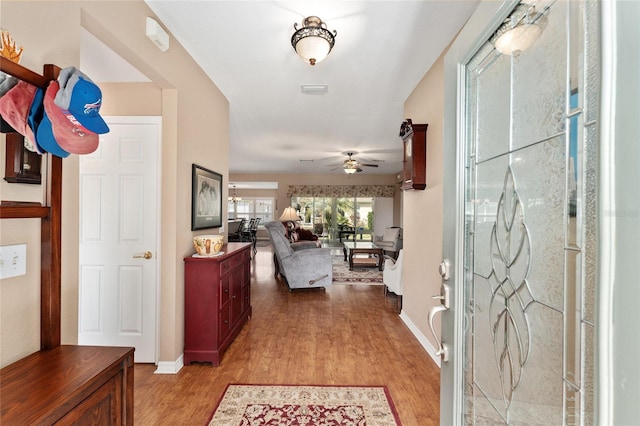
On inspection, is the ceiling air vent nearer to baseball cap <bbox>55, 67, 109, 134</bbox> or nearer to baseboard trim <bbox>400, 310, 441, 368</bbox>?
baseball cap <bbox>55, 67, 109, 134</bbox>

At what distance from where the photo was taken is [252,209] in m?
12.5

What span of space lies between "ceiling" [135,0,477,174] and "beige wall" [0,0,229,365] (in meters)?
0.27

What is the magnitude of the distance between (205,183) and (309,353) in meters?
1.94

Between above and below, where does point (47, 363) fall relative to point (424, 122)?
below

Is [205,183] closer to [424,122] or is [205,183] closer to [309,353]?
[309,353]

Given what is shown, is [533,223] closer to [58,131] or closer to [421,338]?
[58,131]

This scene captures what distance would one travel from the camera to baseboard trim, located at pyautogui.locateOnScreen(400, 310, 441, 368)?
102 inches

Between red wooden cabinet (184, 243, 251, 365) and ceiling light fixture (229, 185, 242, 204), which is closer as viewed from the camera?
red wooden cabinet (184, 243, 251, 365)

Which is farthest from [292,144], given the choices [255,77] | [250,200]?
[250,200]

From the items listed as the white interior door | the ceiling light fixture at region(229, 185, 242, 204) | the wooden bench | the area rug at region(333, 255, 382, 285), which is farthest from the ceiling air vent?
the ceiling light fixture at region(229, 185, 242, 204)

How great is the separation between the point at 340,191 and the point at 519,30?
347 inches

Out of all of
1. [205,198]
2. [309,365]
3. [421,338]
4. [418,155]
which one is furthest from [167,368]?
[418,155]

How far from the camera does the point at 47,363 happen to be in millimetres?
1003

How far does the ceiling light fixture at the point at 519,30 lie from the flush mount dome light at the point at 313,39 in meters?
1.42
